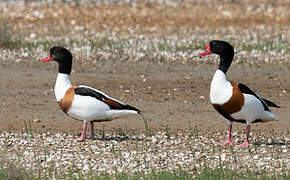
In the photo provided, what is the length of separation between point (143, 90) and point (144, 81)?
2.80 ft

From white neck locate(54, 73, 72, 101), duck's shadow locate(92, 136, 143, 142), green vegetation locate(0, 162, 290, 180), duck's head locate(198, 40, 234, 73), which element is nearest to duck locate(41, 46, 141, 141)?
Result: white neck locate(54, 73, 72, 101)

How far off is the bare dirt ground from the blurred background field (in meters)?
0.02

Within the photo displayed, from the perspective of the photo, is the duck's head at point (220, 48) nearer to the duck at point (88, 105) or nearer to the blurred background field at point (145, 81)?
the blurred background field at point (145, 81)

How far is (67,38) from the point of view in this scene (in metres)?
20.5

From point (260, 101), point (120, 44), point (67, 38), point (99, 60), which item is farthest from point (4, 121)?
point (67, 38)

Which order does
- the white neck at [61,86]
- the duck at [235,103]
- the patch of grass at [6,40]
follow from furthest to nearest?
1. the patch of grass at [6,40]
2. the white neck at [61,86]
3. the duck at [235,103]

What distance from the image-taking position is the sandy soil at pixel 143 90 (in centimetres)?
1189

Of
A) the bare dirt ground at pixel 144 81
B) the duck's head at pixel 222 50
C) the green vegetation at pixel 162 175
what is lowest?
the bare dirt ground at pixel 144 81

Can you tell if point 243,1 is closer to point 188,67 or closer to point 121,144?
point 188,67

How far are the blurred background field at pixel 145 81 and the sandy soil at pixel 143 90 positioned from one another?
2 centimetres

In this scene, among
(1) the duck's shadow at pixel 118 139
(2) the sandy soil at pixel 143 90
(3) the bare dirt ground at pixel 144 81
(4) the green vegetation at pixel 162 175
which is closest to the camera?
(4) the green vegetation at pixel 162 175

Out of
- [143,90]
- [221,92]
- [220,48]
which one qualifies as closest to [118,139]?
[221,92]

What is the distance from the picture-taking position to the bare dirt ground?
12031 millimetres

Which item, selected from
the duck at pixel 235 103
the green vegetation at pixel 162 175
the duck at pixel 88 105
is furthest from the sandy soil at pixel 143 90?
the green vegetation at pixel 162 175
